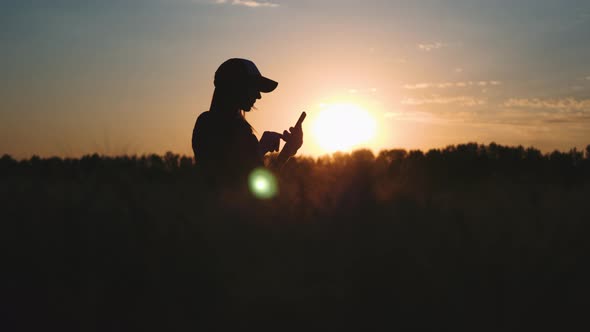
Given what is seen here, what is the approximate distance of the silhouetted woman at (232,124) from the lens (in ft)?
17.4

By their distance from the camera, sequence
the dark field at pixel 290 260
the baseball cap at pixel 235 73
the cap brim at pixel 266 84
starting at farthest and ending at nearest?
the cap brim at pixel 266 84 < the baseball cap at pixel 235 73 < the dark field at pixel 290 260

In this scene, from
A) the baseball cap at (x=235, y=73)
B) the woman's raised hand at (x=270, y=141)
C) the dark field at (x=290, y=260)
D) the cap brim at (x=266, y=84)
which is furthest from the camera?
the woman's raised hand at (x=270, y=141)

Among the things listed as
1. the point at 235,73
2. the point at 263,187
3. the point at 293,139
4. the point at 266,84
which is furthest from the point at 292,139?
the point at 263,187

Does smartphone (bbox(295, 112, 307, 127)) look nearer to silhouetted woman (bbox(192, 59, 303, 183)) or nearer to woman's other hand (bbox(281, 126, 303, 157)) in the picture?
woman's other hand (bbox(281, 126, 303, 157))

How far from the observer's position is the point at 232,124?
215 inches

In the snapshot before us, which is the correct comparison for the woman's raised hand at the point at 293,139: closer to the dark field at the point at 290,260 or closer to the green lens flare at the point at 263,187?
the green lens flare at the point at 263,187

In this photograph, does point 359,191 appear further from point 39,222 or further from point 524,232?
point 39,222

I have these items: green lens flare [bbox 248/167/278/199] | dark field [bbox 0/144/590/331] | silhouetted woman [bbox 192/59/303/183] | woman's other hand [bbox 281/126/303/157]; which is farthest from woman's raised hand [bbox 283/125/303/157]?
dark field [bbox 0/144/590/331]

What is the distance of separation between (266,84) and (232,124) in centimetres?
68

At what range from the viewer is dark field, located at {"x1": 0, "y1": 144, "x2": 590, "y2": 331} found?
2074 millimetres

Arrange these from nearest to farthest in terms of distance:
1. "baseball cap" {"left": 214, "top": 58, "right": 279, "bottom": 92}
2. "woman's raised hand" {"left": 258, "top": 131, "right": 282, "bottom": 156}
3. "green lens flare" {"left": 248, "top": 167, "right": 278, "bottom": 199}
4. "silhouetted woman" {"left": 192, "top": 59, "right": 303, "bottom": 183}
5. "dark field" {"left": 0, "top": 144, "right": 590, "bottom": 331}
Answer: "dark field" {"left": 0, "top": 144, "right": 590, "bottom": 331} < "green lens flare" {"left": 248, "top": 167, "right": 278, "bottom": 199} < "silhouetted woman" {"left": 192, "top": 59, "right": 303, "bottom": 183} < "baseball cap" {"left": 214, "top": 58, "right": 279, "bottom": 92} < "woman's raised hand" {"left": 258, "top": 131, "right": 282, "bottom": 156}

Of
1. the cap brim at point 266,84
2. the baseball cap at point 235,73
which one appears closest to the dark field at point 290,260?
the baseball cap at point 235,73

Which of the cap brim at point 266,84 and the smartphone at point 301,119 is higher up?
the cap brim at point 266,84

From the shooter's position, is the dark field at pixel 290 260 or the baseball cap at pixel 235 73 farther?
the baseball cap at pixel 235 73
